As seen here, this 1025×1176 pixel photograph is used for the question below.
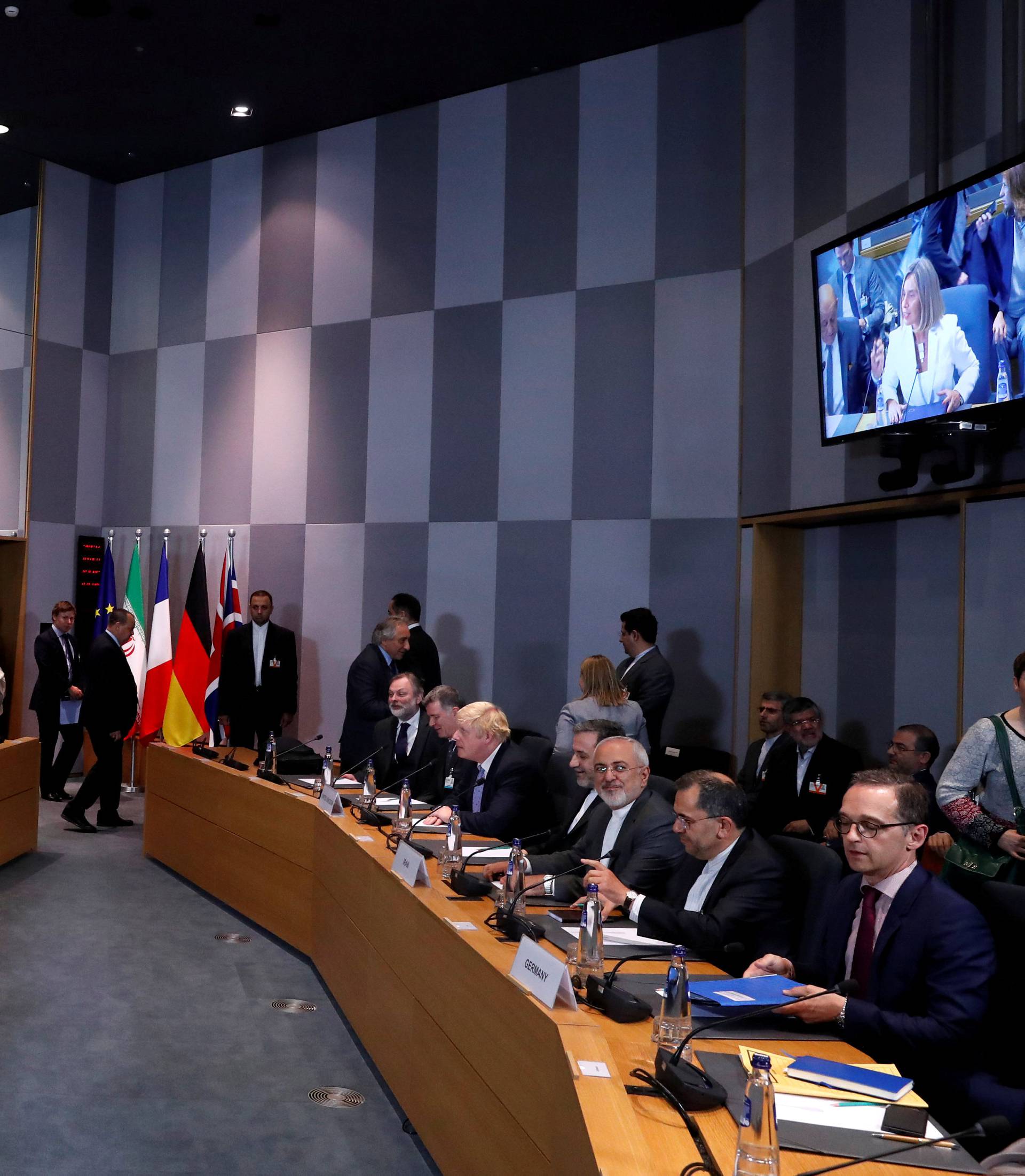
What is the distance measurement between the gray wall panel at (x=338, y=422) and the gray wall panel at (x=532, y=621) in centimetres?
132

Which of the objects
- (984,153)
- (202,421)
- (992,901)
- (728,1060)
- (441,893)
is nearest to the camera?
(728,1060)

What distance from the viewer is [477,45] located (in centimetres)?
703

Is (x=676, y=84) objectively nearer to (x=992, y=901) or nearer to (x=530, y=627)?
(x=530, y=627)

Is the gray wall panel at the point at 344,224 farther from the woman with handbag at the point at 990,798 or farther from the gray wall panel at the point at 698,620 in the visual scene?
the woman with handbag at the point at 990,798

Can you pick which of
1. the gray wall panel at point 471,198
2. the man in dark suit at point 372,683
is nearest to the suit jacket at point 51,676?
the man in dark suit at point 372,683

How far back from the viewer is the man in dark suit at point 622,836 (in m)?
3.37

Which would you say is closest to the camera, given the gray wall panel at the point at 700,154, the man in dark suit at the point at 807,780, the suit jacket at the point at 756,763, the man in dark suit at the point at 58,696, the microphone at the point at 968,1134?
the microphone at the point at 968,1134

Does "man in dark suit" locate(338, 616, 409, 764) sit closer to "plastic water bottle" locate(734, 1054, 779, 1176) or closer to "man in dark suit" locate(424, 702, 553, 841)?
"man in dark suit" locate(424, 702, 553, 841)

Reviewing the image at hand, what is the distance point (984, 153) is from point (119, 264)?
24.3ft

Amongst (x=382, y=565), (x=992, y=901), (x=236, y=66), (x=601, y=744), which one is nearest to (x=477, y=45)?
(x=236, y=66)

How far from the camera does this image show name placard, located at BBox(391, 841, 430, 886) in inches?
132

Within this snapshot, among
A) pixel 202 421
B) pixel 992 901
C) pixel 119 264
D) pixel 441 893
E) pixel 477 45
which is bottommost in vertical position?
pixel 441 893

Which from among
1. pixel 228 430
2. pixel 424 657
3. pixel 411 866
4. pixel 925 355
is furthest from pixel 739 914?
pixel 228 430

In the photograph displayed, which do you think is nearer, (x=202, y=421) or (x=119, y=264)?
(x=202, y=421)
